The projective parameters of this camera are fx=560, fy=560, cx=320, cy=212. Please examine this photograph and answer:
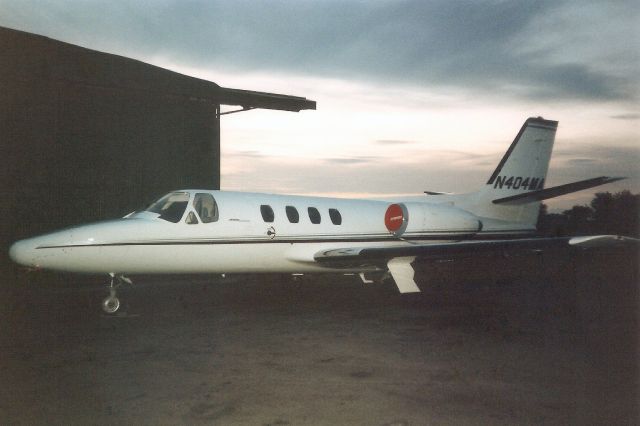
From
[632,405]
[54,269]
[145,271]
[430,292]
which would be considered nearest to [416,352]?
[632,405]

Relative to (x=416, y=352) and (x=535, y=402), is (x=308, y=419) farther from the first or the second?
(x=416, y=352)

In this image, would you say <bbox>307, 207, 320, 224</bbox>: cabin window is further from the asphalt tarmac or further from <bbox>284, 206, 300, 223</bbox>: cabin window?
the asphalt tarmac

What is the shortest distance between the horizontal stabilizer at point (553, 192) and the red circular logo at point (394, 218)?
10.9 feet

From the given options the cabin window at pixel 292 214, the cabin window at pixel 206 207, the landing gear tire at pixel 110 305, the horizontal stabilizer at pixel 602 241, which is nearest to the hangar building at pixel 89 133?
the landing gear tire at pixel 110 305

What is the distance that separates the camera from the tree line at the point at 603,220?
83.6 ft

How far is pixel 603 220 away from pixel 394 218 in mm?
25609

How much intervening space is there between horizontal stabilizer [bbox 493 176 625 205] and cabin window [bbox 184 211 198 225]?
797 cm

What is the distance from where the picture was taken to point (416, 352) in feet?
23.5

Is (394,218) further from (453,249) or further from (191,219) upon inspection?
(191,219)

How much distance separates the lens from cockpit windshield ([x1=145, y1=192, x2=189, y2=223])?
409 inches

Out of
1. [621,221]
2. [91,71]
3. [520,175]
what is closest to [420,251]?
[520,175]

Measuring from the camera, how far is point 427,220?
13.9 metres

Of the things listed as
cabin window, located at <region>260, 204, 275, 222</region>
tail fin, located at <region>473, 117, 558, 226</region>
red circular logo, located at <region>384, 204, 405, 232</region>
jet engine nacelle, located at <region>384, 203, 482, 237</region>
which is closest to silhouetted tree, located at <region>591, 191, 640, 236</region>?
tail fin, located at <region>473, 117, 558, 226</region>

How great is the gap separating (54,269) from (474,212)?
10.5 meters
